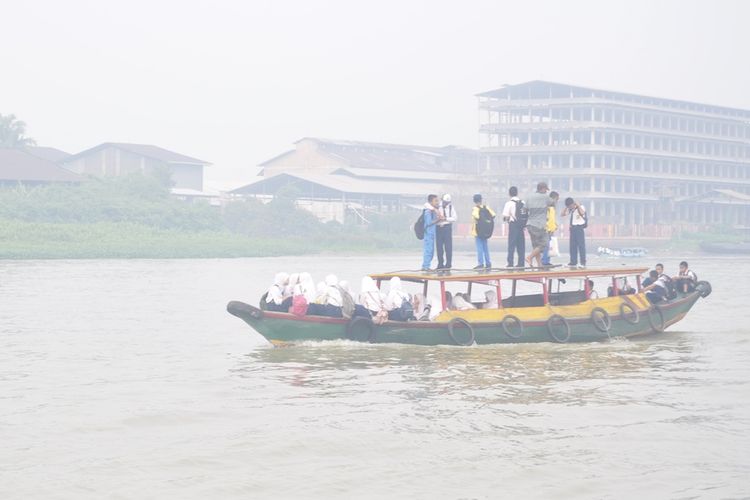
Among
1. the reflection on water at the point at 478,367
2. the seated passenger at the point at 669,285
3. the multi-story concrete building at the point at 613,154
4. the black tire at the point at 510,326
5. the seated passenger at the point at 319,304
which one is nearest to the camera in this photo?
the reflection on water at the point at 478,367

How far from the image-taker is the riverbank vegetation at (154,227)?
175ft

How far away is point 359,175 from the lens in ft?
254

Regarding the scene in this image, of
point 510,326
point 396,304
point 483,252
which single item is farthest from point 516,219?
point 396,304

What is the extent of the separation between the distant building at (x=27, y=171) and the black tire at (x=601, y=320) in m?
45.9

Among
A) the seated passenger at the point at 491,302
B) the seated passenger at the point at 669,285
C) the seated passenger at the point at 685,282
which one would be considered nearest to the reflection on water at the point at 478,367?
the seated passenger at the point at 491,302

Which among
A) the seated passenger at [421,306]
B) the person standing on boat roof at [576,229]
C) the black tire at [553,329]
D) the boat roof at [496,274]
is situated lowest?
the black tire at [553,329]

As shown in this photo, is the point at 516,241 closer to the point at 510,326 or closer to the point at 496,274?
the point at 496,274

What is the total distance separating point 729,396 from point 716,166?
81334 mm

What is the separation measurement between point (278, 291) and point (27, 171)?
153ft

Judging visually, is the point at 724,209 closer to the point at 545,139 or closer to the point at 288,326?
the point at 545,139

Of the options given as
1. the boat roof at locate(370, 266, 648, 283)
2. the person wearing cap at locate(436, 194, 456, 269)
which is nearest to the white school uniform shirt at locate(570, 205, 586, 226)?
the boat roof at locate(370, 266, 648, 283)

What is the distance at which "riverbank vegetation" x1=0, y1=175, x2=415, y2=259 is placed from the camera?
2095 inches

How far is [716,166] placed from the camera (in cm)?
9194

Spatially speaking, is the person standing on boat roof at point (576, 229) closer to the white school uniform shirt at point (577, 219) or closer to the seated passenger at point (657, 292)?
the white school uniform shirt at point (577, 219)
